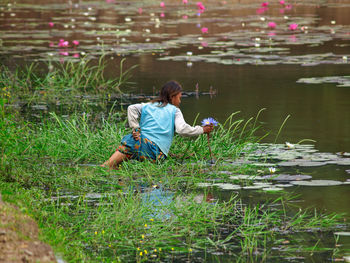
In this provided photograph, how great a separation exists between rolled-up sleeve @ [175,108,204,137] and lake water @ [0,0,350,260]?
3.48 feet

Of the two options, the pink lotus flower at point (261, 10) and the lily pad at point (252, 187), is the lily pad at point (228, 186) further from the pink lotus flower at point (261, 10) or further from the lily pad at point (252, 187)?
the pink lotus flower at point (261, 10)

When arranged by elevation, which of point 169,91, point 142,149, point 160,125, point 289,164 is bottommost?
point 289,164

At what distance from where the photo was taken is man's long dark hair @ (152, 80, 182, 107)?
670 cm

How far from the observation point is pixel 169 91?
6730 mm

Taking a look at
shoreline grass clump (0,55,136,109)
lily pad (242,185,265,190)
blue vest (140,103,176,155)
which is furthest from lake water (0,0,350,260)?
blue vest (140,103,176,155)

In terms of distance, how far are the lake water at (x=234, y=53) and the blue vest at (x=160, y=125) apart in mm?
1356

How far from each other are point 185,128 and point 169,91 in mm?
453

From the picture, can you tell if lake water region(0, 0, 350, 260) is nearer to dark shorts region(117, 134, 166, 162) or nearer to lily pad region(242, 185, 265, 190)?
lily pad region(242, 185, 265, 190)

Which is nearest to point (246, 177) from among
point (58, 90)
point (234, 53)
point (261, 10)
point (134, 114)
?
point (134, 114)

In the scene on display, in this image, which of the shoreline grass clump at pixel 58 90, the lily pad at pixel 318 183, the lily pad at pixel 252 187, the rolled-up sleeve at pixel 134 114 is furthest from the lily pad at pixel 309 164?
the shoreline grass clump at pixel 58 90

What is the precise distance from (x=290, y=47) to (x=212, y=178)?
9.10 meters

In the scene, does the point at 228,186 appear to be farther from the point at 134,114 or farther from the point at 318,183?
the point at 134,114

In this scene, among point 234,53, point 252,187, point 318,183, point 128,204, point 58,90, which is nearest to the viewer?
point 128,204

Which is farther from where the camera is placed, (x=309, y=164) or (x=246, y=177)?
(x=309, y=164)
